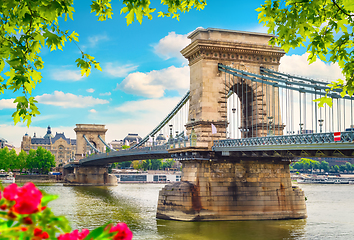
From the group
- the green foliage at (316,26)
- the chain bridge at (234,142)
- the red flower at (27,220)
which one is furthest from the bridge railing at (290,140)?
the red flower at (27,220)

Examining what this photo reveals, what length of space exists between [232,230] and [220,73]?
12.9 m

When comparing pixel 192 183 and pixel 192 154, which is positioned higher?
pixel 192 154

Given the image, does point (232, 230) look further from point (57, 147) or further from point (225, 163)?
point (57, 147)

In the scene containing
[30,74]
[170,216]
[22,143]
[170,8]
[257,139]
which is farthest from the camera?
[22,143]

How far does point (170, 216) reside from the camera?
29266 millimetres

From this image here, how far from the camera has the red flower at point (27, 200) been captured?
275 centimetres

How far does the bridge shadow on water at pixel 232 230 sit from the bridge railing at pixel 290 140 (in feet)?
17.9

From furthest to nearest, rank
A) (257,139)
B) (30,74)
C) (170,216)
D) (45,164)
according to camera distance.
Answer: (45,164) → (170,216) → (257,139) → (30,74)

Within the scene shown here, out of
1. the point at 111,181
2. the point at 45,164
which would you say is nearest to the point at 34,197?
the point at 111,181

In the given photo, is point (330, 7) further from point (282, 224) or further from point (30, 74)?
point (282, 224)

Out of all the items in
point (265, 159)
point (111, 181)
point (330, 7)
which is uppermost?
point (330, 7)

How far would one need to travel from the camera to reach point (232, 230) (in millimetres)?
26016

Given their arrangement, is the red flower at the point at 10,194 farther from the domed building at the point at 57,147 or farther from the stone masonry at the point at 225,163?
the domed building at the point at 57,147

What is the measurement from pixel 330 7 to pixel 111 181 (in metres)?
81.1
